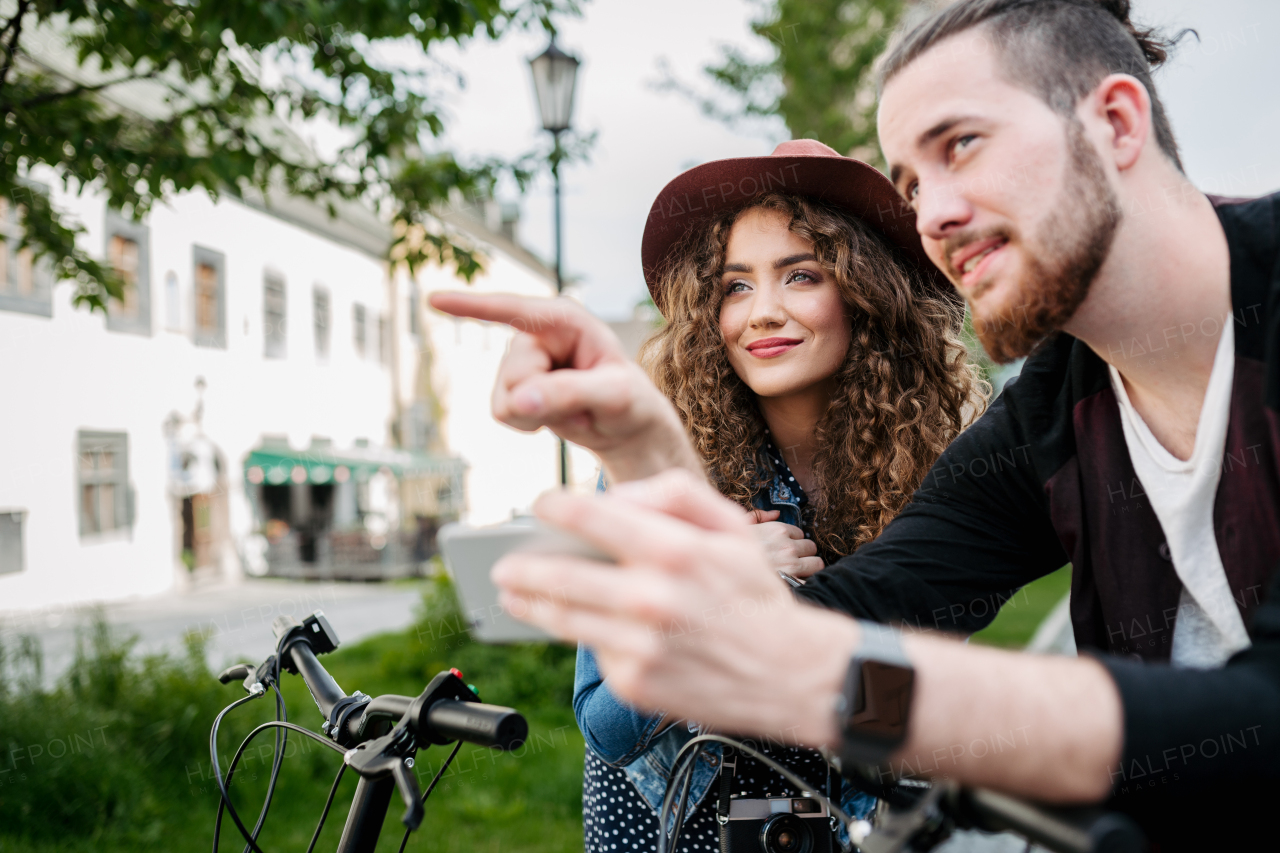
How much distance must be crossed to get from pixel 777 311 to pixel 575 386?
1.16 meters

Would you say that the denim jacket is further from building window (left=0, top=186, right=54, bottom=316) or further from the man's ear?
building window (left=0, top=186, right=54, bottom=316)

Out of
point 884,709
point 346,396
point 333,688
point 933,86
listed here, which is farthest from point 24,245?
point 346,396

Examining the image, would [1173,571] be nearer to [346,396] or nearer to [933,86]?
[933,86]

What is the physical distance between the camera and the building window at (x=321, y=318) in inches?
851

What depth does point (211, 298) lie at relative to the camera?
18094mm

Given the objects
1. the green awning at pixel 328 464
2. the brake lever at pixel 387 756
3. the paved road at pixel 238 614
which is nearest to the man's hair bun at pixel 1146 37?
the brake lever at pixel 387 756

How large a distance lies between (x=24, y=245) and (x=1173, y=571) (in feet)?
19.2

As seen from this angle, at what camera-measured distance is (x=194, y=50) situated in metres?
4.42

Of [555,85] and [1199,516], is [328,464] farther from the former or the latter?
[1199,516]

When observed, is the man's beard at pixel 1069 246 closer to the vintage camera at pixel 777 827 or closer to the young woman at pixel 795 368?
the young woman at pixel 795 368

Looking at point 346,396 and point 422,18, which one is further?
point 346,396

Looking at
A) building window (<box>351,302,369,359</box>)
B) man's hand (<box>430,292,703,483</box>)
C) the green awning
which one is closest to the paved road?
the green awning

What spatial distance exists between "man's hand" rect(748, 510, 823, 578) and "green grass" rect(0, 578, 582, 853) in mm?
3260

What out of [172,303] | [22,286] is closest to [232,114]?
[22,286]
